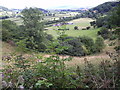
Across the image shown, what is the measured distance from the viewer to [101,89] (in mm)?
2861

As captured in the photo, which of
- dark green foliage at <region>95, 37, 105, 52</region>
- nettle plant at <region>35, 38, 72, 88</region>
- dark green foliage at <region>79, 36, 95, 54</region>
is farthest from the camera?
dark green foliage at <region>79, 36, 95, 54</region>

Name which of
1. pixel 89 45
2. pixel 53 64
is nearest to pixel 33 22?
pixel 89 45

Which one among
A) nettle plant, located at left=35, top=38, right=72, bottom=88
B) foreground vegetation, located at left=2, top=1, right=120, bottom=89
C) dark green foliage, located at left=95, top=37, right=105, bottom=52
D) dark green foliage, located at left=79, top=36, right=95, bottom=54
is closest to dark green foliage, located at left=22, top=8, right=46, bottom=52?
foreground vegetation, located at left=2, top=1, right=120, bottom=89

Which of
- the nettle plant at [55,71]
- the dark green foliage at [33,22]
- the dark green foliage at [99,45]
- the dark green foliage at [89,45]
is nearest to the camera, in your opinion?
the nettle plant at [55,71]

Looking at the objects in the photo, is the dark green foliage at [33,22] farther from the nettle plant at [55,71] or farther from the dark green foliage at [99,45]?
the nettle plant at [55,71]

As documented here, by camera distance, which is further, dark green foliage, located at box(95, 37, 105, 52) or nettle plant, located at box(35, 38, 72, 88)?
dark green foliage, located at box(95, 37, 105, 52)

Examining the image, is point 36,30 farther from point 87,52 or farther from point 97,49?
point 97,49

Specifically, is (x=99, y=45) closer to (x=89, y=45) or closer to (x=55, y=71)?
(x=89, y=45)

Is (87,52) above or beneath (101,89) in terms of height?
beneath

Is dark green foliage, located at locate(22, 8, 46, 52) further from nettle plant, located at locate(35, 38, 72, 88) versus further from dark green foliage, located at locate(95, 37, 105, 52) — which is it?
nettle plant, located at locate(35, 38, 72, 88)

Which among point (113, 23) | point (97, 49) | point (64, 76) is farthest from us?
point (97, 49)

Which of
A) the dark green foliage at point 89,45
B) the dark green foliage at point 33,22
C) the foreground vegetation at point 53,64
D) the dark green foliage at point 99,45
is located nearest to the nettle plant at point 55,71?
the foreground vegetation at point 53,64

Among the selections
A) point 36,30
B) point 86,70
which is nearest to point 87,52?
point 36,30

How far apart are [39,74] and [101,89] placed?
1266 millimetres
